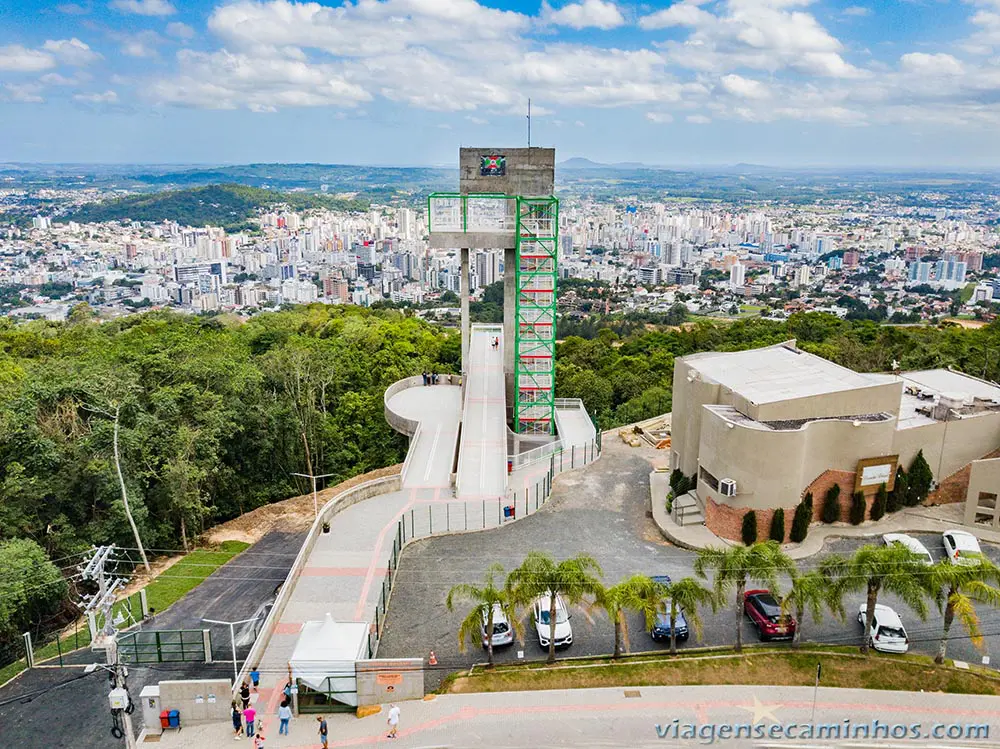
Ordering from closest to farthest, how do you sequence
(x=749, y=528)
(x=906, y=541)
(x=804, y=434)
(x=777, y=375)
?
(x=906, y=541)
(x=804, y=434)
(x=749, y=528)
(x=777, y=375)

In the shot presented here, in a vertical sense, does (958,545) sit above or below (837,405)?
below

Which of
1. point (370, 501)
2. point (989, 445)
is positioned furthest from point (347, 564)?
point (989, 445)

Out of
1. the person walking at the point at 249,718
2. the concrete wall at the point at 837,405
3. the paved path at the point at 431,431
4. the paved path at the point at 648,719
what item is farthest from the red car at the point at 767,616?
the person walking at the point at 249,718

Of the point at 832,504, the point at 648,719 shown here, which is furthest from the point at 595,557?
the point at 832,504

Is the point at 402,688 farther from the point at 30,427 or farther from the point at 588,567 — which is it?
the point at 30,427

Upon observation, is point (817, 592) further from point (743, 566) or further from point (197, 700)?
point (197, 700)

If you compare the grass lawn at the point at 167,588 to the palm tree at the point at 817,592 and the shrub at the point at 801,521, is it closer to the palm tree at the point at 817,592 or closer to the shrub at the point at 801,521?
the palm tree at the point at 817,592

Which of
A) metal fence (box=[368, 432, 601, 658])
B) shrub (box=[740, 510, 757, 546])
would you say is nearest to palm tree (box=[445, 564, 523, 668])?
metal fence (box=[368, 432, 601, 658])
